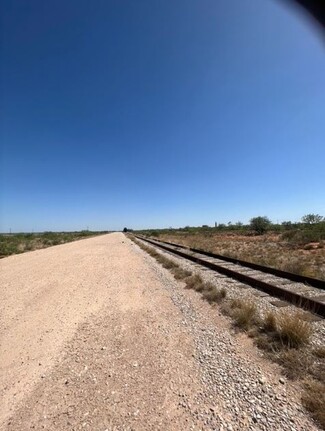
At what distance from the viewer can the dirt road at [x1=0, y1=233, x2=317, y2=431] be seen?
3.10 meters

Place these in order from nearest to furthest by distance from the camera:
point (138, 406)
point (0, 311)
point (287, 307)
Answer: point (138, 406)
point (287, 307)
point (0, 311)

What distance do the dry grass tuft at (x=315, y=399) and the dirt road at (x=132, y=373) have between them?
0.37 ft

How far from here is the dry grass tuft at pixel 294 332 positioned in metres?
4.51

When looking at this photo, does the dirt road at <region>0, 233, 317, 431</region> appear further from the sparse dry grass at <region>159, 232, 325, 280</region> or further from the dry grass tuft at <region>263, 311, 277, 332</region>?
the sparse dry grass at <region>159, 232, 325, 280</region>

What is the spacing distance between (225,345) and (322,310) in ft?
8.56

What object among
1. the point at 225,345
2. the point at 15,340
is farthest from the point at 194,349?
the point at 15,340

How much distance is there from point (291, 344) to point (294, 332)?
0.21 meters

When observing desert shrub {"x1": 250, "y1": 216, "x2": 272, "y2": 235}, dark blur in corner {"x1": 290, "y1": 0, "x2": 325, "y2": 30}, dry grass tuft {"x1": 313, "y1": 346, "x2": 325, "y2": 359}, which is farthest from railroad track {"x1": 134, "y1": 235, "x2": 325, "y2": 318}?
desert shrub {"x1": 250, "y1": 216, "x2": 272, "y2": 235}

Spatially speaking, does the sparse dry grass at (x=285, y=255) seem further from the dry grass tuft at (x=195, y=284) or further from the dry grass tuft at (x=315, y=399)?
the dry grass tuft at (x=315, y=399)

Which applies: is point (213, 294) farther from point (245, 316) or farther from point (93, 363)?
point (93, 363)

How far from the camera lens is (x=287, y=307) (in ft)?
21.5

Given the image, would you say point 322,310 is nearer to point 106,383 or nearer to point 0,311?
point 106,383

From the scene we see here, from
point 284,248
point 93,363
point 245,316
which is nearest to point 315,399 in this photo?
point 245,316

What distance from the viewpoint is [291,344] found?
14.7 ft
